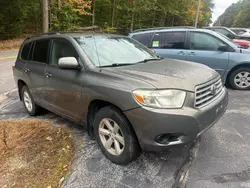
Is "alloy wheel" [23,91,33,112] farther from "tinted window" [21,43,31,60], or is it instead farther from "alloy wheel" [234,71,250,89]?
"alloy wheel" [234,71,250,89]

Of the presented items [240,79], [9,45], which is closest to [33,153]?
[240,79]

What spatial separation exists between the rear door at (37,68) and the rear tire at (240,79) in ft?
15.7

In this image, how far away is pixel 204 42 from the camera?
616 cm

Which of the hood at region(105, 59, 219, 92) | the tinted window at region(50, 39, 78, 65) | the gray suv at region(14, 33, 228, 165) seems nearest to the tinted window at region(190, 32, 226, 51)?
the gray suv at region(14, 33, 228, 165)

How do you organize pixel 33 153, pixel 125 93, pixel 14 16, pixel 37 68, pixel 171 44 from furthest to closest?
pixel 14 16 < pixel 171 44 < pixel 37 68 < pixel 33 153 < pixel 125 93

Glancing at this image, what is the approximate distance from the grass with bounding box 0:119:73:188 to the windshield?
1.44 meters

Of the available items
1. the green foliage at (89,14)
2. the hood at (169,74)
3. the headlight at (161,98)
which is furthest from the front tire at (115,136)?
the green foliage at (89,14)

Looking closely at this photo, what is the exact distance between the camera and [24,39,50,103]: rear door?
401 cm

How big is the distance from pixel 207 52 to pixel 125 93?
4.34 m

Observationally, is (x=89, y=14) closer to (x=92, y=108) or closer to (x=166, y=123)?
(x=92, y=108)

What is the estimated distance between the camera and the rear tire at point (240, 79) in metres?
5.90

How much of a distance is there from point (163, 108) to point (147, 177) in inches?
35.4

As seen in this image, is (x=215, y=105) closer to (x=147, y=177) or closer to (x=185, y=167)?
(x=185, y=167)

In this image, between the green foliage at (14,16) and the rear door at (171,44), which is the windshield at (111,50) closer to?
the rear door at (171,44)
